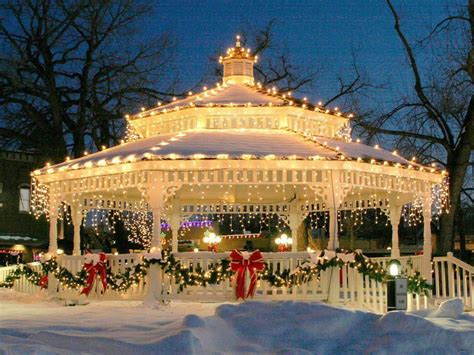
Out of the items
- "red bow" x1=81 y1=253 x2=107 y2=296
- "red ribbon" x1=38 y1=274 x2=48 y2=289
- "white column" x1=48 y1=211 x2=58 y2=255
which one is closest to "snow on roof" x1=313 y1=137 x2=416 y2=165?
"red bow" x1=81 y1=253 x2=107 y2=296

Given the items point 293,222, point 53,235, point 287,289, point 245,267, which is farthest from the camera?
point 293,222

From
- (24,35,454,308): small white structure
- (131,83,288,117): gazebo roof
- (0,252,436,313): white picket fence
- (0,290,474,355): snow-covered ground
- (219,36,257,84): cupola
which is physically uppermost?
(219,36,257,84): cupola

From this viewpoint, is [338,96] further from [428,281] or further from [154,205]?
[154,205]

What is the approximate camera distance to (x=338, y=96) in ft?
127

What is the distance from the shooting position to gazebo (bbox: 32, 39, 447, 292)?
1805 cm

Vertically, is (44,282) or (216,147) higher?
(216,147)

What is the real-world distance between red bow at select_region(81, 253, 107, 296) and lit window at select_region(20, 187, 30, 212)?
1093 inches

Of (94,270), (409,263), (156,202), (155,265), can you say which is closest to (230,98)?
(156,202)

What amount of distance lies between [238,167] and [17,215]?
99.7 ft

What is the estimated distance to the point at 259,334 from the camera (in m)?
12.2

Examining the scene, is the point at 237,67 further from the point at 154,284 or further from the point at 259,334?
the point at 259,334

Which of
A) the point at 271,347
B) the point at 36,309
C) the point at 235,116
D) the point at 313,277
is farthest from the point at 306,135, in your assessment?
the point at 271,347

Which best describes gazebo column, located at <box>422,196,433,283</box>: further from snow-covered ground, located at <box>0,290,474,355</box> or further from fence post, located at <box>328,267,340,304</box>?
snow-covered ground, located at <box>0,290,474,355</box>

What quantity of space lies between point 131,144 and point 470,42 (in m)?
14.1
